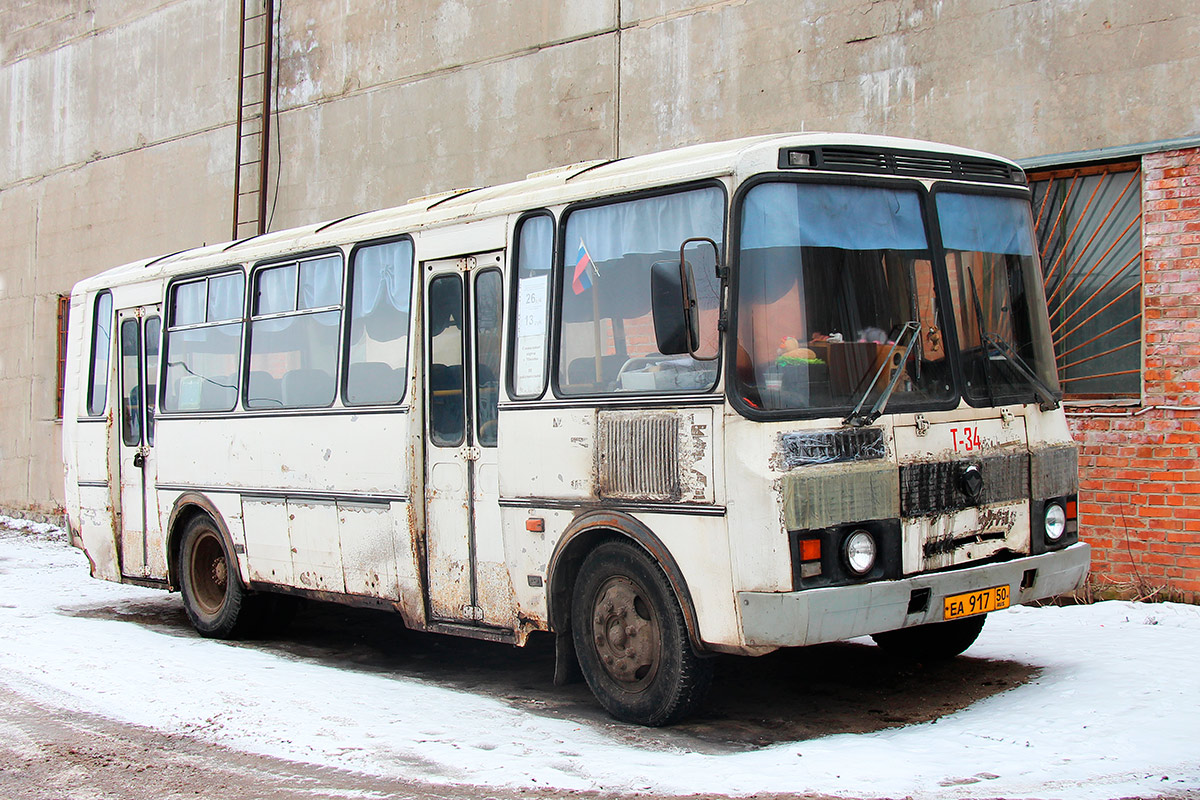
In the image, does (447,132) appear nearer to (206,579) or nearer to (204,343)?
(204,343)

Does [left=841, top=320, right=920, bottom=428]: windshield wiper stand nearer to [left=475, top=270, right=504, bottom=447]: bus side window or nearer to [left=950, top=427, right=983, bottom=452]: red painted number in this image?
[left=950, top=427, right=983, bottom=452]: red painted number

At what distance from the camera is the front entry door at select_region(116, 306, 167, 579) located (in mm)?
10859

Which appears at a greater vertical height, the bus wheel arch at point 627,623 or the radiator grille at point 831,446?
the radiator grille at point 831,446

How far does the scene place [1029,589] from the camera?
6551 mm

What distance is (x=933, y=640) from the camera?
7.73 metres

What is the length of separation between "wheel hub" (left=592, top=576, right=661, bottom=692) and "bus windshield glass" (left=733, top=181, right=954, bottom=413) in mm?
1366

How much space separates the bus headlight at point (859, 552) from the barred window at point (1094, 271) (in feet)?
13.9

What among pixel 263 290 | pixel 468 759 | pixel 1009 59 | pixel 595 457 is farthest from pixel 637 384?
pixel 1009 59

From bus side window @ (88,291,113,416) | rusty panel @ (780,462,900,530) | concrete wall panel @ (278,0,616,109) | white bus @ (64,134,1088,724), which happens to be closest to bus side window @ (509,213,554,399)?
white bus @ (64,134,1088,724)

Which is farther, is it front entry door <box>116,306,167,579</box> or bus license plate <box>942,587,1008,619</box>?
front entry door <box>116,306,167,579</box>

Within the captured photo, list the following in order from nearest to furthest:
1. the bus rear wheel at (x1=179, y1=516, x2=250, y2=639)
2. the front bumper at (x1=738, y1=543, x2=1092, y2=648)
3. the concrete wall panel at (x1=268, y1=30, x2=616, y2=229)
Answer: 1. the front bumper at (x1=738, y1=543, x2=1092, y2=648)
2. the bus rear wheel at (x1=179, y1=516, x2=250, y2=639)
3. the concrete wall panel at (x1=268, y1=30, x2=616, y2=229)

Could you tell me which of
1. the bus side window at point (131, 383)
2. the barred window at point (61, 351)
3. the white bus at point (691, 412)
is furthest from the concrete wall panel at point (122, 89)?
the white bus at point (691, 412)

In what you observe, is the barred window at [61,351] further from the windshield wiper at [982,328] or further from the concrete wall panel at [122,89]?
the windshield wiper at [982,328]

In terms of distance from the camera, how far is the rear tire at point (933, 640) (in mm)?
7586
